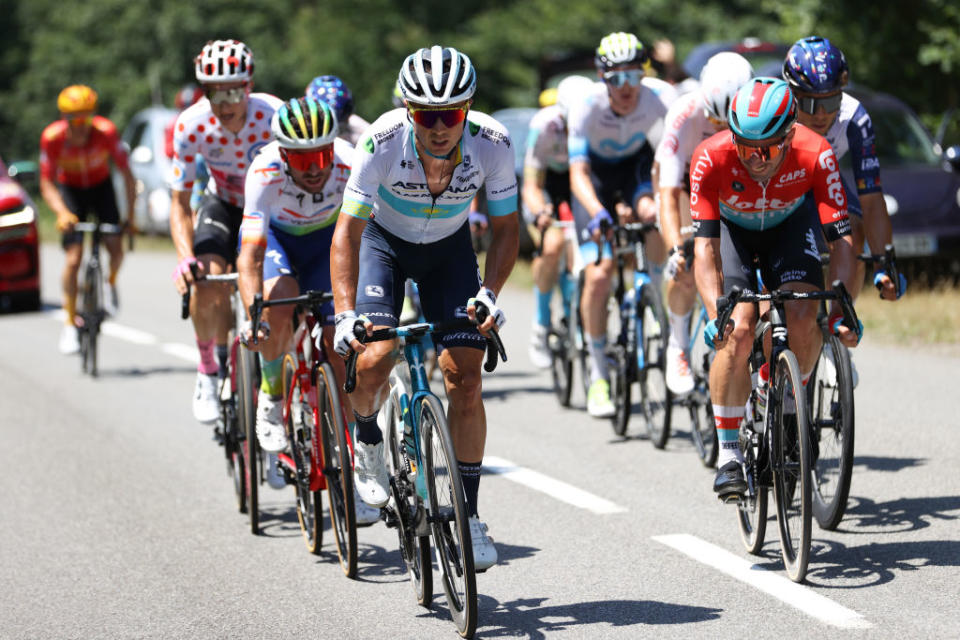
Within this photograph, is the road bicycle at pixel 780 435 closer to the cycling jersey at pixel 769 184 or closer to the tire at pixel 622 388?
the cycling jersey at pixel 769 184

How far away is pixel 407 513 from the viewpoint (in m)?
6.22

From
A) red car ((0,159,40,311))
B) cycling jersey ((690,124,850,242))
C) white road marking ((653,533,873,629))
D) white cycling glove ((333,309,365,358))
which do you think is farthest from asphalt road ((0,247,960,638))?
red car ((0,159,40,311))

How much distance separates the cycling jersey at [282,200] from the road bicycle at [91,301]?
5919mm

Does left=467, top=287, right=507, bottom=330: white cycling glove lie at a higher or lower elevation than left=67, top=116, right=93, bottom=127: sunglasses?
lower

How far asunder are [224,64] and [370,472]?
3.06 m

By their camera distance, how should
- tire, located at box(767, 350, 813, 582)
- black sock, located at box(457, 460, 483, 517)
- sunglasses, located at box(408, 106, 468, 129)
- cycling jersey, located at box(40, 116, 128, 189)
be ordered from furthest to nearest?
cycling jersey, located at box(40, 116, 128, 189) < tire, located at box(767, 350, 813, 582) < black sock, located at box(457, 460, 483, 517) < sunglasses, located at box(408, 106, 468, 129)

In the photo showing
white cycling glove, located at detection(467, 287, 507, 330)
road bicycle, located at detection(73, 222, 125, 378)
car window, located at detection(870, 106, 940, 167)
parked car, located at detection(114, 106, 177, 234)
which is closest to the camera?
white cycling glove, located at detection(467, 287, 507, 330)

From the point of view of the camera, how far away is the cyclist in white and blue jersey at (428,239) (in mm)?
5980

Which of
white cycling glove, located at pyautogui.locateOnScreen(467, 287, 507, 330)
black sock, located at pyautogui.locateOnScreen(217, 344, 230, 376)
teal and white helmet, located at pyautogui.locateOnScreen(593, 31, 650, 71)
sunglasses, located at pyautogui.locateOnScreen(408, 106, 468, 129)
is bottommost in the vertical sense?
black sock, located at pyautogui.locateOnScreen(217, 344, 230, 376)

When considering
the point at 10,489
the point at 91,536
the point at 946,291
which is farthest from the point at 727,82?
the point at 946,291

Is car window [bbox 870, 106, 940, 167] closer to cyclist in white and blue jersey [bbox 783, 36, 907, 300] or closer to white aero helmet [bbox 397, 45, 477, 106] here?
cyclist in white and blue jersey [bbox 783, 36, 907, 300]

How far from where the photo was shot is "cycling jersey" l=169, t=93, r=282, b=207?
8914 mm

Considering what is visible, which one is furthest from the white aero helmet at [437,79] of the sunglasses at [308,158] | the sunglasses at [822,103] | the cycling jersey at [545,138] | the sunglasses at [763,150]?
the cycling jersey at [545,138]

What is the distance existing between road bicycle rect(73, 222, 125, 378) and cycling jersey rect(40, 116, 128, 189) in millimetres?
521
